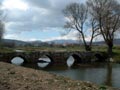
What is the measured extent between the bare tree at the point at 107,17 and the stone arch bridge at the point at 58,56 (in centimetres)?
573

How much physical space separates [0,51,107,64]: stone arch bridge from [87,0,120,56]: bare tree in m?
5.73

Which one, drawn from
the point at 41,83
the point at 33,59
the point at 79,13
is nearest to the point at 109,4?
the point at 79,13

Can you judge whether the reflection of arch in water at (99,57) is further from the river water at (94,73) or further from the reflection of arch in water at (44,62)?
the river water at (94,73)

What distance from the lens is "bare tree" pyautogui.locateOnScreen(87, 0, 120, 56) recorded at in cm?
6291

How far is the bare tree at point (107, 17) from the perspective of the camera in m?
62.9

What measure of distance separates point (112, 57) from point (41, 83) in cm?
5358

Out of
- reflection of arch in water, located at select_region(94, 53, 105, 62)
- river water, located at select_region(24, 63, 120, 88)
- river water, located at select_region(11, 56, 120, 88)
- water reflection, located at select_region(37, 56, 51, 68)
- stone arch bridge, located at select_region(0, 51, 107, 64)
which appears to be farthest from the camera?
reflection of arch in water, located at select_region(94, 53, 105, 62)

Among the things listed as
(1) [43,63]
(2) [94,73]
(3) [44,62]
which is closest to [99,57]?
(3) [44,62]

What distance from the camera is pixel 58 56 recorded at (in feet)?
211

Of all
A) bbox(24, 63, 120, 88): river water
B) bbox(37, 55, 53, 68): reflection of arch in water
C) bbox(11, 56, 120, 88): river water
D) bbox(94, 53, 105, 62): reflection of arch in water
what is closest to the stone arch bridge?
bbox(94, 53, 105, 62): reflection of arch in water

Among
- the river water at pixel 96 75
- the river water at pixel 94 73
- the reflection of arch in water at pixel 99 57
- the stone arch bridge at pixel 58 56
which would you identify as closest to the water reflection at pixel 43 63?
the stone arch bridge at pixel 58 56

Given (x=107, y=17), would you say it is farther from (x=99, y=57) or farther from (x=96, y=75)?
(x=96, y=75)

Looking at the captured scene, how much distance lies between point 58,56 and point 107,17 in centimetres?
1332

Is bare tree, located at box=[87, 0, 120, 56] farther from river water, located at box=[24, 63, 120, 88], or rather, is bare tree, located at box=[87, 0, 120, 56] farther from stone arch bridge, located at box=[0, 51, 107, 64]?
river water, located at box=[24, 63, 120, 88]
